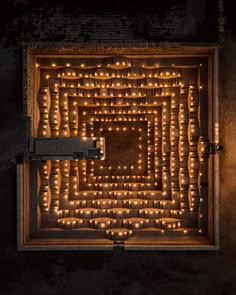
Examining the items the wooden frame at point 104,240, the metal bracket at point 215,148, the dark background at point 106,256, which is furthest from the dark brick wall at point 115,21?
the metal bracket at point 215,148

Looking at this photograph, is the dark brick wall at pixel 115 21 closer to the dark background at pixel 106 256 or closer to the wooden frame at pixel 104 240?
the dark background at pixel 106 256

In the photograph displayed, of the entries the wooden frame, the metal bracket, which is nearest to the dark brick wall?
the wooden frame

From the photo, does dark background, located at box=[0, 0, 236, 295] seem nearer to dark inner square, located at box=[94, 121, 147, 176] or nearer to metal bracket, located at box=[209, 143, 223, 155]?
metal bracket, located at box=[209, 143, 223, 155]

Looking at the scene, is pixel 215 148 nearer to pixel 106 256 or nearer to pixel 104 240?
pixel 104 240

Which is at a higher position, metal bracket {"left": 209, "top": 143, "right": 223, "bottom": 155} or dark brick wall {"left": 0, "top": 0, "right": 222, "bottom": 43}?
dark brick wall {"left": 0, "top": 0, "right": 222, "bottom": 43}

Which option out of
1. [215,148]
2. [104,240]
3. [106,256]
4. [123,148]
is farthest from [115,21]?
[106,256]

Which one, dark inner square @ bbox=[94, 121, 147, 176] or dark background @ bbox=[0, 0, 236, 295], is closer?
dark background @ bbox=[0, 0, 236, 295]

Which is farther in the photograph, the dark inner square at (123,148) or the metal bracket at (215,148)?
the dark inner square at (123,148)

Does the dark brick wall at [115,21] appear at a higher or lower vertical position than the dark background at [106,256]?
higher

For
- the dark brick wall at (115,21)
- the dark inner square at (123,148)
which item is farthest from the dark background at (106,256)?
the dark inner square at (123,148)

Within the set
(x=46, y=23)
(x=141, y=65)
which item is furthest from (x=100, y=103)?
(x=46, y=23)

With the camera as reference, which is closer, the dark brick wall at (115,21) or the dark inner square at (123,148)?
the dark brick wall at (115,21)

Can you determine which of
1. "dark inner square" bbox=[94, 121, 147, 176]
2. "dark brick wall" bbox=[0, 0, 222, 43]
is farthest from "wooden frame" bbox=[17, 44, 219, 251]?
"dark inner square" bbox=[94, 121, 147, 176]

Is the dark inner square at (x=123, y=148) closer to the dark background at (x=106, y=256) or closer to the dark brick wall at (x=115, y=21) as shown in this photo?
the dark background at (x=106, y=256)
